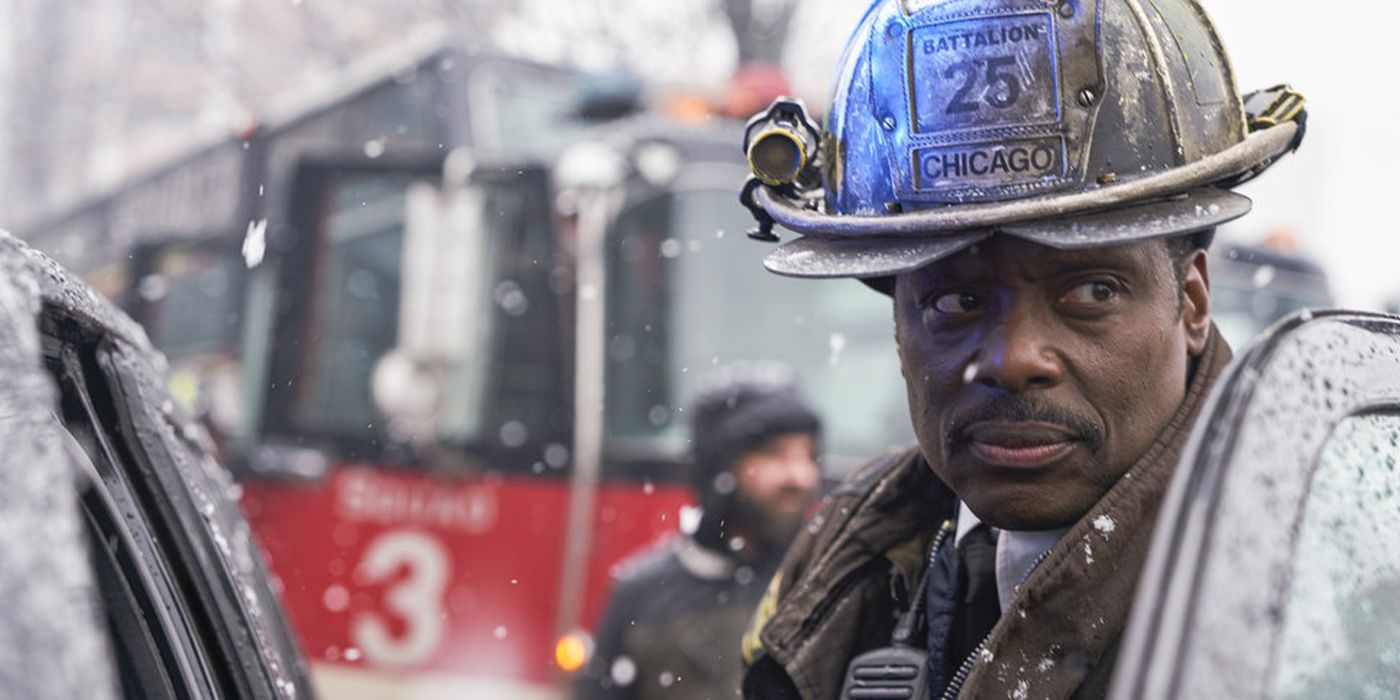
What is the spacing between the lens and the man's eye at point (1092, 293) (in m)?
1.85

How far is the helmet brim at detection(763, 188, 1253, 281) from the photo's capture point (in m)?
1.81

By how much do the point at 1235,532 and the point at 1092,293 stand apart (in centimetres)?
76

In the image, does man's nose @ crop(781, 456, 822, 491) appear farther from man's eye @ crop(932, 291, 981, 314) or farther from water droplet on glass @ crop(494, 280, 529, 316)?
water droplet on glass @ crop(494, 280, 529, 316)

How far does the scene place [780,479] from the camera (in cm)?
457

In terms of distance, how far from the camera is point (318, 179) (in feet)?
26.7

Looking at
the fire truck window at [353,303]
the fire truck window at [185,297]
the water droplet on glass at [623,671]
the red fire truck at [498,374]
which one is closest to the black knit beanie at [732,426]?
the water droplet on glass at [623,671]

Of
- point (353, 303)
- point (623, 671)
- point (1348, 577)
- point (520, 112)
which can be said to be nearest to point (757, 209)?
point (1348, 577)

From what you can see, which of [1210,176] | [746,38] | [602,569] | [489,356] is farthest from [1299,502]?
[746,38]

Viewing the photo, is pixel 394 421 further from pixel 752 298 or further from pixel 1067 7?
pixel 1067 7

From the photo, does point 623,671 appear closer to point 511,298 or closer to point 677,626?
point 677,626

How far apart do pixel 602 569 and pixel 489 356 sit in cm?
129

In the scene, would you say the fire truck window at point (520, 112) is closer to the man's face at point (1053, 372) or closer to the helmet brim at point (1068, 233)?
the helmet brim at point (1068, 233)

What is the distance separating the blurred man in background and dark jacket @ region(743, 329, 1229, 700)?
1822 millimetres

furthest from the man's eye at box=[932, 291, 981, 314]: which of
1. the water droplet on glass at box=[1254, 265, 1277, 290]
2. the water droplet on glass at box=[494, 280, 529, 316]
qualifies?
the water droplet on glass at box=[1254, 265, 1277, 290]
